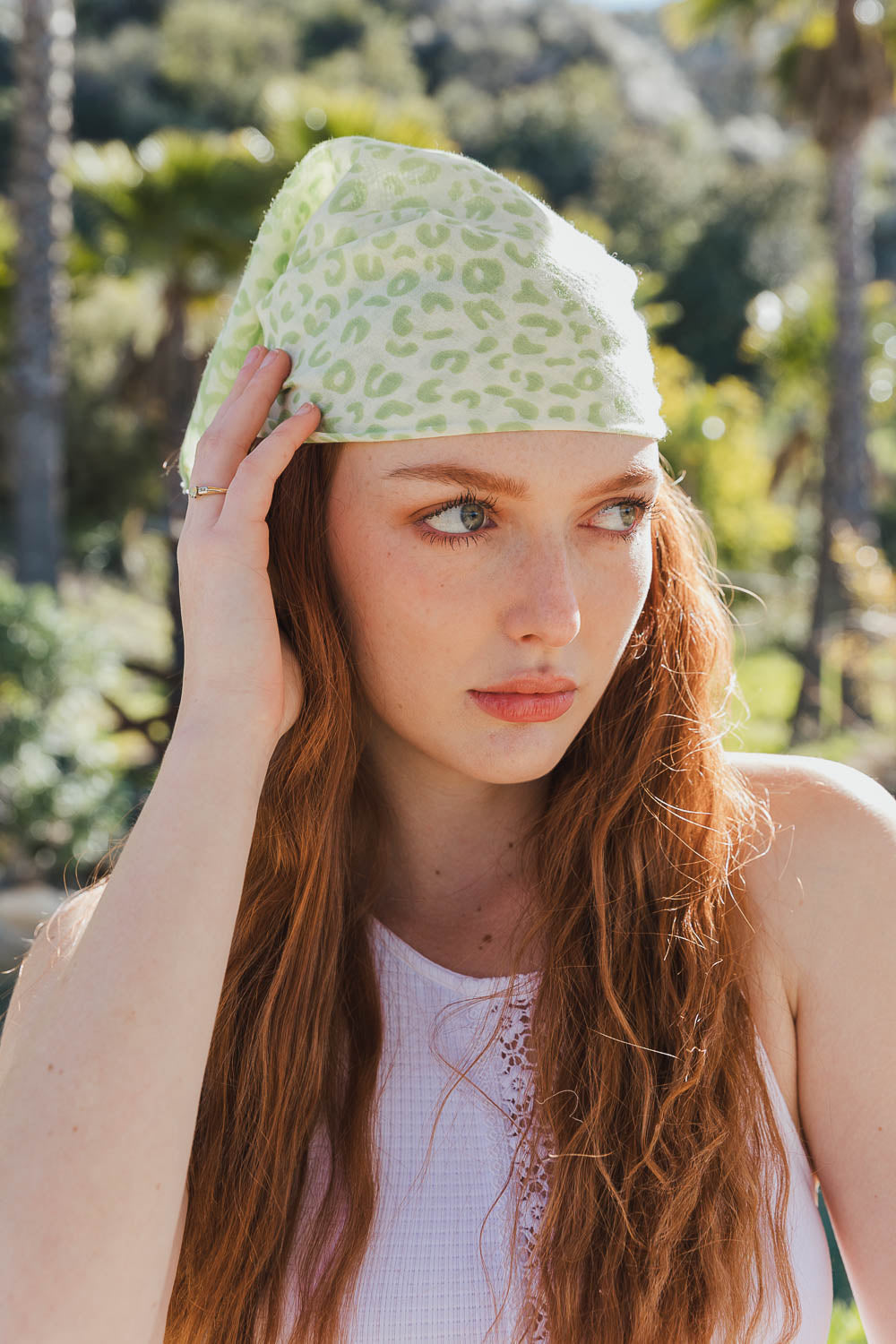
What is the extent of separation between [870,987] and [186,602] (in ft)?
3.25

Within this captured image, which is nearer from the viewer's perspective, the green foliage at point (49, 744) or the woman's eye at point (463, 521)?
the woman's eye at point (463, 521)

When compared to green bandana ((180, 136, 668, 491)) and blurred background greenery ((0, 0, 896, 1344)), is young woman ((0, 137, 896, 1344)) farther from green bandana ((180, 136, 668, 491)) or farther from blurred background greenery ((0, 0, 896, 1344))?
blurred background greenery ((0, 0, 896, 1344))

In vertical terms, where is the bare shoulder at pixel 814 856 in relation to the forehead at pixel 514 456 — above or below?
below

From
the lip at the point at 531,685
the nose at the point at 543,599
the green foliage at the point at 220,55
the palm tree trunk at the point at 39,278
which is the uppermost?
the green foliage at the point at 220,55

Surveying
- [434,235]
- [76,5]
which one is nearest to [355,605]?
[434,235]

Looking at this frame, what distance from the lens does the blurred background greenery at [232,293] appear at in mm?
6824

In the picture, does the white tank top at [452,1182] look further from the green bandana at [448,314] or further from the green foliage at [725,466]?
the green foliage at [725,466]

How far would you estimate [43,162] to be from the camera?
8.47 m

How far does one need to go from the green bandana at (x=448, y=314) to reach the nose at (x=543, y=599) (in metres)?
0.16

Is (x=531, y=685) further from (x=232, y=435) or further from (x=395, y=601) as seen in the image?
(x=232, y=435)

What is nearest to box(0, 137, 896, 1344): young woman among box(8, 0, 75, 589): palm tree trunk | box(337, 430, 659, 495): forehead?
box(337, 430, 659, 495): forehead

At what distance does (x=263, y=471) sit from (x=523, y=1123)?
0.91m

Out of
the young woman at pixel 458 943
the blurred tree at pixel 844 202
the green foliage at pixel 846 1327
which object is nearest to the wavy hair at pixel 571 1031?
the young woman at pixel 458 943

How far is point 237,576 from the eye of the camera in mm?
1489
